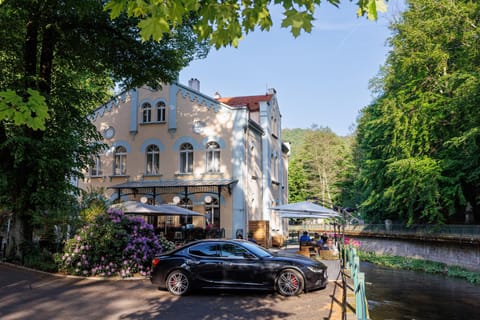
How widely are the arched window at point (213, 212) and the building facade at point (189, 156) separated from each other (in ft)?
0.20

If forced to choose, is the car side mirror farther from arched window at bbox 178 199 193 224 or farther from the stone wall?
the stone wall

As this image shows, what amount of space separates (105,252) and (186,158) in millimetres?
13596

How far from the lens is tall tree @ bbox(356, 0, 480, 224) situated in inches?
933

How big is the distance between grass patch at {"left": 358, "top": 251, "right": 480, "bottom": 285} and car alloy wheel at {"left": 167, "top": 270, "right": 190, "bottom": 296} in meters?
16.3

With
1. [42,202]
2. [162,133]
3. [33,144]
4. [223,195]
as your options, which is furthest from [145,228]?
[162,133]

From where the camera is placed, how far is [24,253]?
1421 cm

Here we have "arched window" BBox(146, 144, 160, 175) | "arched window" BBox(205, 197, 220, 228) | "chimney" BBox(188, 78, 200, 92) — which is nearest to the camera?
"arched window" BBox(205, 197, 220, 228)

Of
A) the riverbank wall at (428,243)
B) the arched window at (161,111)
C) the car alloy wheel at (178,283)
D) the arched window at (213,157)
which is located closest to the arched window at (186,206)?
the arched window at (213,157)

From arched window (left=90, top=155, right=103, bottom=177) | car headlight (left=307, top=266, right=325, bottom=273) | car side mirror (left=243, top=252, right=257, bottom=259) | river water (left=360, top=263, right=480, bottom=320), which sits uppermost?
arched window (left=90, top=155, right=103, bottom=177)

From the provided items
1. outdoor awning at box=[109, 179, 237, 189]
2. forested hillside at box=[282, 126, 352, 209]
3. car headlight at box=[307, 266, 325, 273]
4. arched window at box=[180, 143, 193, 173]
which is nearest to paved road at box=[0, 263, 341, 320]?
car headlight at box=[307, 266, 325, 273]

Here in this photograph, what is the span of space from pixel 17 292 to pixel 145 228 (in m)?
4.94

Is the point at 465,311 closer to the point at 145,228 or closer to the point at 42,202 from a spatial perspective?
the point at 145,228

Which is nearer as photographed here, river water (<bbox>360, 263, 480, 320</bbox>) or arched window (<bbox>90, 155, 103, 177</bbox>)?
river water (<bbox>360, 263, 480, 320</bbox>)

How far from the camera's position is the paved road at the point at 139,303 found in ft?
26.1
